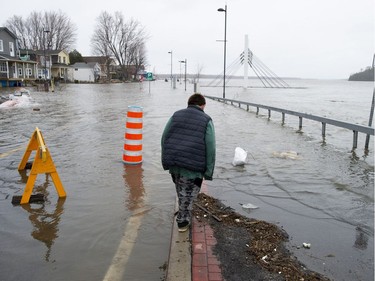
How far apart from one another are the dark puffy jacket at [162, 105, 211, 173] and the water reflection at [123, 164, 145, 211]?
1628 millimetres

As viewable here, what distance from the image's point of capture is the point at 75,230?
185 inches

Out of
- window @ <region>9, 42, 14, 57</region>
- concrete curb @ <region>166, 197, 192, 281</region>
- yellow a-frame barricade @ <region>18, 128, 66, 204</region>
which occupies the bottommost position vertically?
concrete curb @ <region>166, 197, 192, 281</region>

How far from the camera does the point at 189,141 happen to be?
4223mm

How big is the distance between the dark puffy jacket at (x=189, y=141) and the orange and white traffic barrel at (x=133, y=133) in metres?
3.82

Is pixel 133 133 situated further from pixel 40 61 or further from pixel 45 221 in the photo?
pixel 40 61

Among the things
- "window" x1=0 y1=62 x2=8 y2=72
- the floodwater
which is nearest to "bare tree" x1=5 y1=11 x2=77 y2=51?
"window" x1=0 y1=62 x2=8 y2=72

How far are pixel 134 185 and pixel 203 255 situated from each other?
3013mm

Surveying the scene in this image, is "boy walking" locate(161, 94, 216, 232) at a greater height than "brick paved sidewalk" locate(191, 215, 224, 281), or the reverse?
"boy walking" locate(161, 94, 216, 232)

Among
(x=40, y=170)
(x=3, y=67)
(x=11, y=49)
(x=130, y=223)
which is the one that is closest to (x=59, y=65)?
(x=11, y=49)

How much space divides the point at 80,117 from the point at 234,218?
13884 millimetres

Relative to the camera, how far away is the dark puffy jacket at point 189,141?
13.8 feet

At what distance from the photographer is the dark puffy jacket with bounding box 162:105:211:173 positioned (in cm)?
421

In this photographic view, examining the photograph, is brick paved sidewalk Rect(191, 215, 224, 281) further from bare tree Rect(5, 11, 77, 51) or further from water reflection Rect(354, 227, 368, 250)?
bare tree Rect(5, 11, 77, 51)

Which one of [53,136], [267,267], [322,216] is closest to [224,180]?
[322,216]
